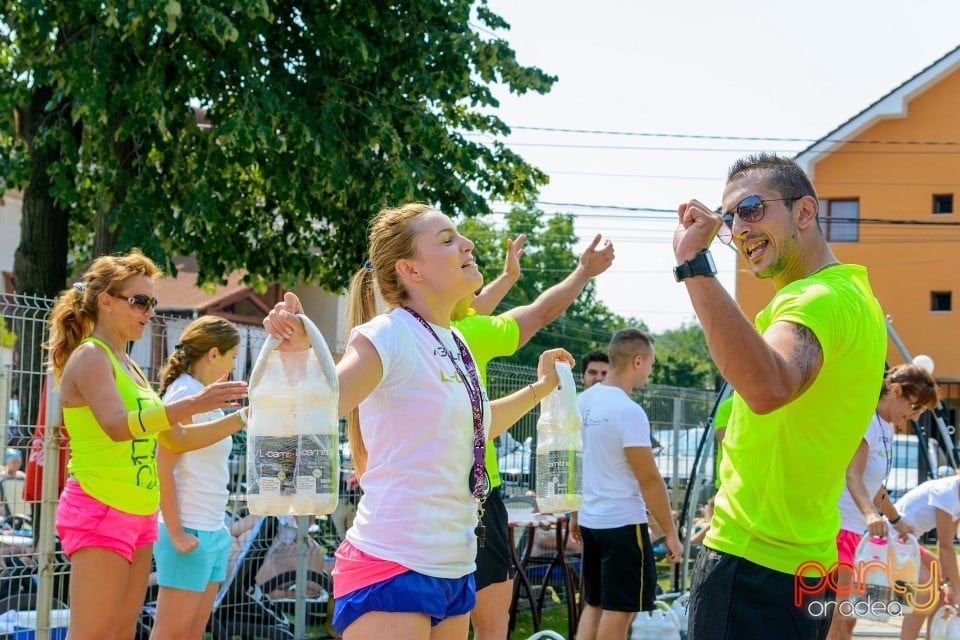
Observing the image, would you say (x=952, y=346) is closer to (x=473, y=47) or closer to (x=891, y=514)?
(x=473, y=47)

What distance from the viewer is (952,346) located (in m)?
34.8

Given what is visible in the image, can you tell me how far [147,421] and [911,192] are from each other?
1337 inches

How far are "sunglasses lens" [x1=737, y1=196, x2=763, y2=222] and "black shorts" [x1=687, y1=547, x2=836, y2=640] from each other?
0.99 meters

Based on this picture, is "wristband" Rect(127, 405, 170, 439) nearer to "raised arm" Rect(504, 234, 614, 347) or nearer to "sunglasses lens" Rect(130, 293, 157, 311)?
"sunglasses lens" Rect(130, 293, 157, 311)

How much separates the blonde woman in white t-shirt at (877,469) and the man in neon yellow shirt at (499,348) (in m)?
2.18

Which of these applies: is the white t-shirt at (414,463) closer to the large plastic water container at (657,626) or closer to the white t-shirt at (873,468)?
the white t-shirt at (873,468)

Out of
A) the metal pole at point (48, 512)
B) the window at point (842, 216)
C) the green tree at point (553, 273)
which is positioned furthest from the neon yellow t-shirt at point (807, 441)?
the green tree at point (553, 273)

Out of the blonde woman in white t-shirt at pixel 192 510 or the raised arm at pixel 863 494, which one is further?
the raised arm at pixel 863 494

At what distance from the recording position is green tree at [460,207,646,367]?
53625mm

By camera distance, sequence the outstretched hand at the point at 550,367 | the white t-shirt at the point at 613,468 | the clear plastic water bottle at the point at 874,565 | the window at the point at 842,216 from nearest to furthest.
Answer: the outstretched hand at the point at 550,367, the clear plastic water bottle at the point at 874,565, the white t-shirt at the point at 613,468, the window at the point at 842,216

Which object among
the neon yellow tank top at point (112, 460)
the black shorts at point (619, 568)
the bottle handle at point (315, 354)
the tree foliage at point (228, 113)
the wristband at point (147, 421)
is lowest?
the black shorts at point (619, 568)

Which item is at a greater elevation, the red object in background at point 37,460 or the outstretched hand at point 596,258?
the outstretched hand at point 596,258

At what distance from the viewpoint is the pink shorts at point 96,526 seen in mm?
4844

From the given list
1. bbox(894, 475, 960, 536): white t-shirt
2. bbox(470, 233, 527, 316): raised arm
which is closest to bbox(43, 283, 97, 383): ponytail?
bbox(470, 233, 527, 316): raised arm
